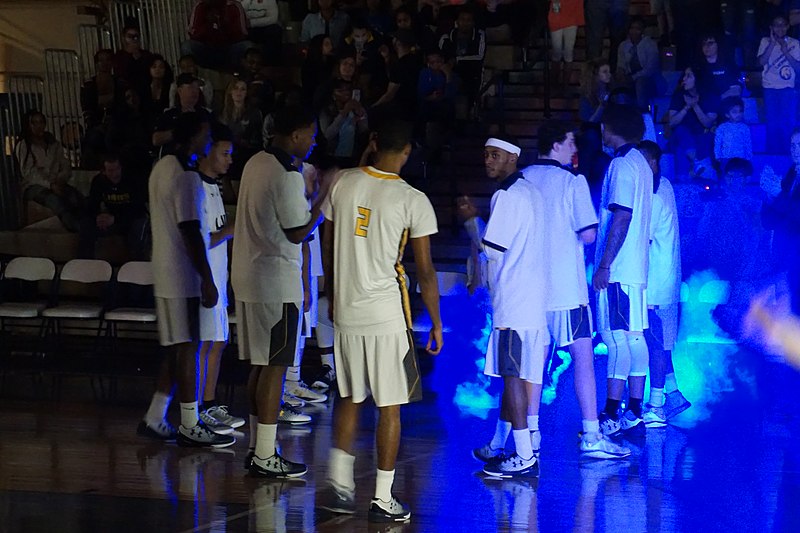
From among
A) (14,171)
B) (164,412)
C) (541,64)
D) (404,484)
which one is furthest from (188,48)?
(404,484)

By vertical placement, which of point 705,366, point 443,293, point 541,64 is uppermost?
point 541,64

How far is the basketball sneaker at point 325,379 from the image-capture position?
358 inches

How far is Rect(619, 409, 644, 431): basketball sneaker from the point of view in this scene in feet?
25.6

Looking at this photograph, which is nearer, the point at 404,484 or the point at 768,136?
the point at 404,484

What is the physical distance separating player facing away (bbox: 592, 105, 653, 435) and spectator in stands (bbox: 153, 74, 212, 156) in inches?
99.5

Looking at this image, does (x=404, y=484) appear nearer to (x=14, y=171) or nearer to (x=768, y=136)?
(x=768, y=136)

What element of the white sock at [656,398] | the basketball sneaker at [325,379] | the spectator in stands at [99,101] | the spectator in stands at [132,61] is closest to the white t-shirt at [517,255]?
the white sock at [656,398]

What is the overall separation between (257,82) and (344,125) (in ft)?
4.37

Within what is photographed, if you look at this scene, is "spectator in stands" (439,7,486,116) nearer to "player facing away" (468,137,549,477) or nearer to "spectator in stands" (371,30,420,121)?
"spectator in stands" (371,30,420,121)

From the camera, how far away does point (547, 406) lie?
8.73 m

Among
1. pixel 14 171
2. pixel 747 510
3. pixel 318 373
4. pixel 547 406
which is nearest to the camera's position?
pixel 747 510

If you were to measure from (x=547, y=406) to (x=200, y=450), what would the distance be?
8.97ft

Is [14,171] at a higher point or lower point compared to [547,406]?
higher

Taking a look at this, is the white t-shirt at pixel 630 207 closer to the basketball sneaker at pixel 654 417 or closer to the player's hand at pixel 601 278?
the player's hand at pixel 601 278
